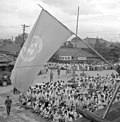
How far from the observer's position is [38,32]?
532 cm

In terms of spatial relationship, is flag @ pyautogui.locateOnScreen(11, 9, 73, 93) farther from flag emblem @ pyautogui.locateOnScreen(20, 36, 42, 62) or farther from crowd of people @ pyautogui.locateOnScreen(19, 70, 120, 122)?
crowd of people @ pyautogui.locateOnScreen(19, 70, 120, 122)

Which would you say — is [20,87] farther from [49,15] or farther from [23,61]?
[49,15]

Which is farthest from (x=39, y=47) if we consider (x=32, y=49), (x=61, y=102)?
(x=61, y=102)

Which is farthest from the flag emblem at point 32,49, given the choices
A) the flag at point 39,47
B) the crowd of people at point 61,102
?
the crowd of people at point 61,102

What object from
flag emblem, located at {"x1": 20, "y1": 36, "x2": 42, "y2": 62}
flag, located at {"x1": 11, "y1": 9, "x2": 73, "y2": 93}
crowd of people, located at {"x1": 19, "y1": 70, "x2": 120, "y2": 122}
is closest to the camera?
flag, located at {"x1": 11, "y1": 9, "x2": 73, "y2": 93}

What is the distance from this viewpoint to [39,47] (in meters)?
5.18

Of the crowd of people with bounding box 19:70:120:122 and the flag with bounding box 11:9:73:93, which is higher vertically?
the flag with bounding box 11:9:73:93

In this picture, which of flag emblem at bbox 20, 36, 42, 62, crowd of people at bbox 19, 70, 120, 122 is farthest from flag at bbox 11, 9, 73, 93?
crowd of people at bbox 19, 70, 120, 122

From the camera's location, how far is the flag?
484 cm

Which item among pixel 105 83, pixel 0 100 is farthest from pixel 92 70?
pixel 0 100

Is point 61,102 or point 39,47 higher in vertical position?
point 39,47

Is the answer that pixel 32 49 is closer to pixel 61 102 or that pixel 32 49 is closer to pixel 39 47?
pixel 39 47

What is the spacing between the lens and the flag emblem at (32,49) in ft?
17.1

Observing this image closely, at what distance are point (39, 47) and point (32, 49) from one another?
24 centimetres
